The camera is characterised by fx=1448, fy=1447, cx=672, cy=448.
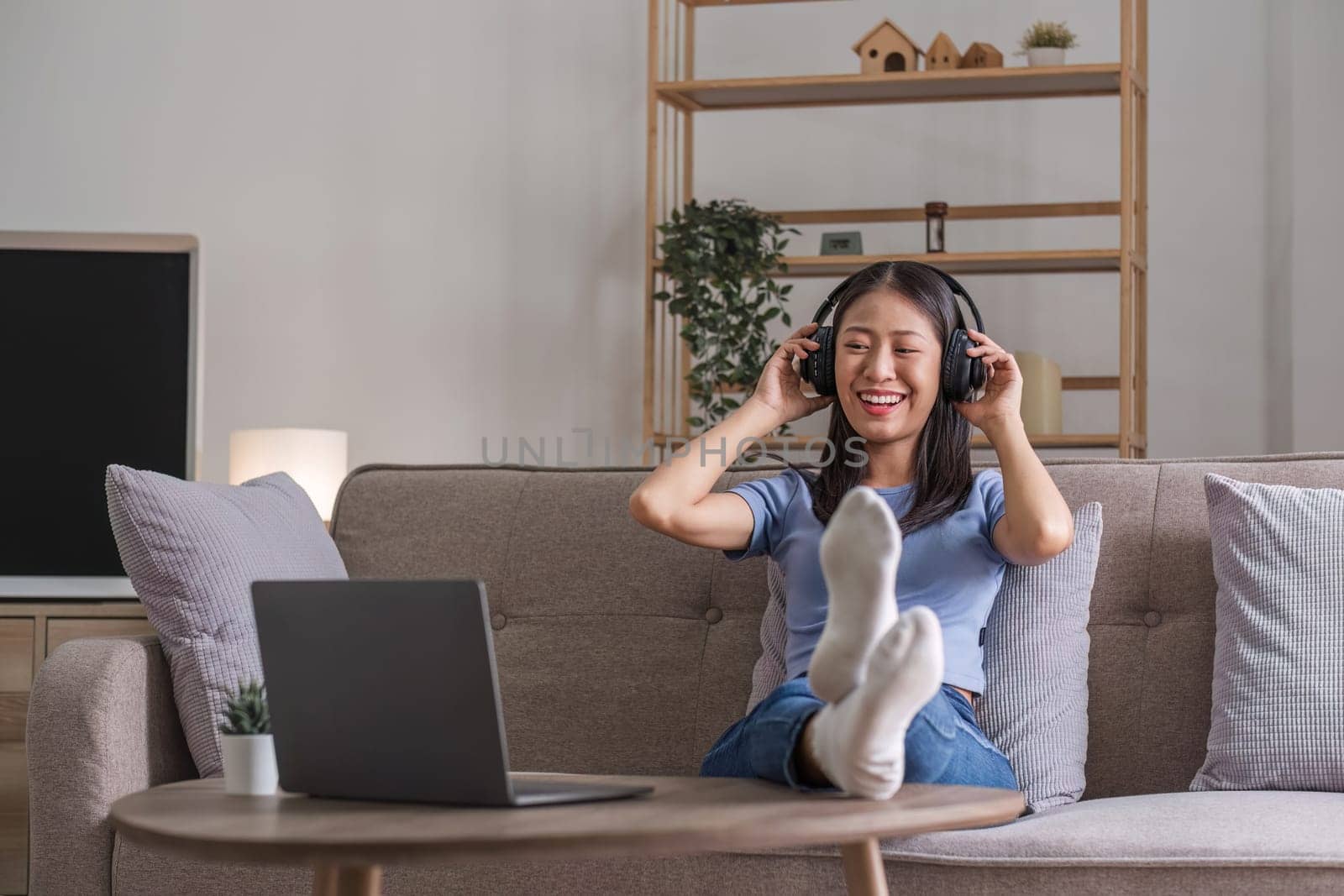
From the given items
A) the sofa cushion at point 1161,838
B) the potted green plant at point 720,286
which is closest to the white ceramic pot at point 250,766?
the sofa cushion at point 1161,838

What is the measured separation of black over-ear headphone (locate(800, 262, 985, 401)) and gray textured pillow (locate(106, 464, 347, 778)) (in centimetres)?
71

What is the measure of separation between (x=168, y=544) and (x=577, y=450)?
208cm

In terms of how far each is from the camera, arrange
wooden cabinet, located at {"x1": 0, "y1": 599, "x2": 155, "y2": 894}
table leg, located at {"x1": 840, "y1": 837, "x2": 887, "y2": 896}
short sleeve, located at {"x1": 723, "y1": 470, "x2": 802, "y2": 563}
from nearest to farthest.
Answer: table leg, located at {"x1": 840, "y1": 837, "x2": 887, "y2": 896} → short sleeve, located at {"x1": 723, "y1": 470, "x2": 802, "y2": 563} → wooden cabinet, located at {"x1": 0, "y1": 599, "x2": 155, "y2": 894}

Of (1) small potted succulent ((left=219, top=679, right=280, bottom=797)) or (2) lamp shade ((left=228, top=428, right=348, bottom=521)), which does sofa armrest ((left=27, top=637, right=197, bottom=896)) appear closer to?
(1) small potted succulent ((left=219, top=679, right=280, bottom=797))

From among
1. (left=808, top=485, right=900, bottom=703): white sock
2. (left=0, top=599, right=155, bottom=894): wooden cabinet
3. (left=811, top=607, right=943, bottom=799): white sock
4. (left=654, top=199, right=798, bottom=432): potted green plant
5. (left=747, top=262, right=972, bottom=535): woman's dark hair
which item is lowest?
(left=0, top=599, right=155, bottom=894): wooden cabinet

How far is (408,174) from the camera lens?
3783mm

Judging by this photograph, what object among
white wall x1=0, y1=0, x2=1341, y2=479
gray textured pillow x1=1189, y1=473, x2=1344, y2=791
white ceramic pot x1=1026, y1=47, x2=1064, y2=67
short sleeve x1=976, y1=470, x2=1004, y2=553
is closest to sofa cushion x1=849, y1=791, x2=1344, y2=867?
gray textured pillow x1=1189, y1=473, x2=1344, y2=791

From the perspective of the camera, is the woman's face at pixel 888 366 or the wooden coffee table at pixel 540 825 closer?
the wooden coffee table at pixel 540 825

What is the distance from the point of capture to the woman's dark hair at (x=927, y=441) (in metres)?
1.74

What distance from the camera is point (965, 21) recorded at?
3.56 m

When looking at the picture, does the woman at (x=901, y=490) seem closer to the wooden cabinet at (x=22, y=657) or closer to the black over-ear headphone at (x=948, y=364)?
the black over-ear headphone at (x=948, y=364)

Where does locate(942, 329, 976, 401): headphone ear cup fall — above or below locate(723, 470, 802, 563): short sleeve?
above

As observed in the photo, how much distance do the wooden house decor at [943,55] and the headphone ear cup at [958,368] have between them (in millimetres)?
1793

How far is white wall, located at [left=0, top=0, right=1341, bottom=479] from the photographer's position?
3707 millimetres
